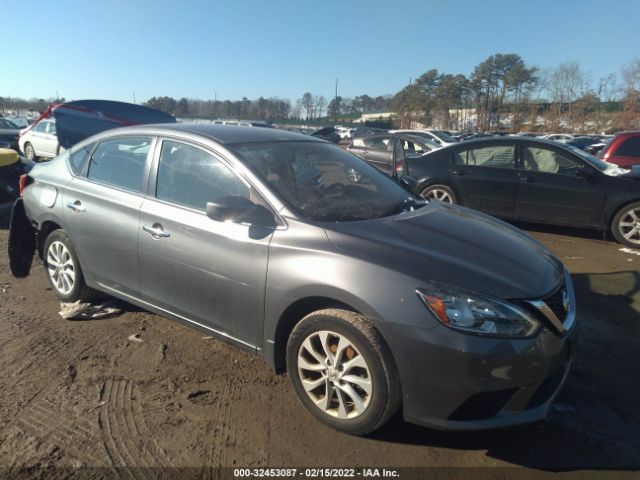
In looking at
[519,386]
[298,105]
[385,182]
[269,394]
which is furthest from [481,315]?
[298,105]

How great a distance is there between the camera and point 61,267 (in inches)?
166

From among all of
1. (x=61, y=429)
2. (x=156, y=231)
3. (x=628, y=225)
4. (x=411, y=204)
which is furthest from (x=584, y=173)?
(x=61, y=429)

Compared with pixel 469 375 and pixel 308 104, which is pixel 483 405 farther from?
pixel 308 104

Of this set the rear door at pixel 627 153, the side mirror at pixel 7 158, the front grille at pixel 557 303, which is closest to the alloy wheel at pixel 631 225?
the rear door at pixel 627 153

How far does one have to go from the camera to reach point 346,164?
12.5ft

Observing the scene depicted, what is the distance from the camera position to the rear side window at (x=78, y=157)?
13.5ft

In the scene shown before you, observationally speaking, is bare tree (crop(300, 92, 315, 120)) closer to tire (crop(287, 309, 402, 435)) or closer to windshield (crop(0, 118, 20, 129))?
windshield (crop(0, 118, 20, 129))

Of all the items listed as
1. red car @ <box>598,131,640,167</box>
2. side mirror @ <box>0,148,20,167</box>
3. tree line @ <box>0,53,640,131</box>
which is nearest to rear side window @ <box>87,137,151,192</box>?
side mirror @ <box>0,148,20,167</box>

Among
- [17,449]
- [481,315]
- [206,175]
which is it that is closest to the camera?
[481,315]

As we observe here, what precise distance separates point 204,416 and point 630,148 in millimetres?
10112

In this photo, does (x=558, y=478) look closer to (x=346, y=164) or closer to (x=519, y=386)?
(x=519, y=386)

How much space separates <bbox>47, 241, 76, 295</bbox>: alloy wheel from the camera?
4121mm

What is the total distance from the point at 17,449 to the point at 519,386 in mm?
2591

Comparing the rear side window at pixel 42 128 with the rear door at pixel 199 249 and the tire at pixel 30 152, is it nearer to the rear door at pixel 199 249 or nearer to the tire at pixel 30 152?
the tire at pixel 30 152
